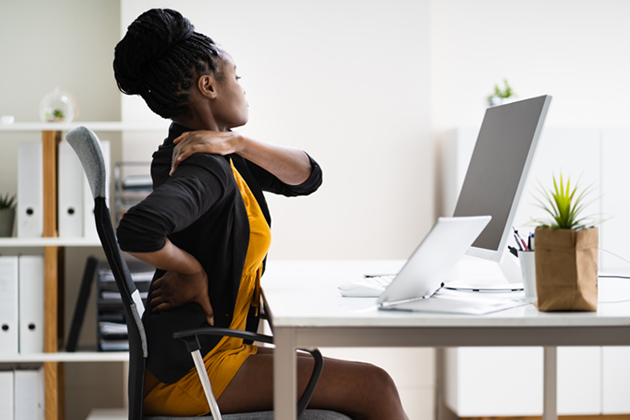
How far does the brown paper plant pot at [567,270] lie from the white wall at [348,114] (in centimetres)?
203

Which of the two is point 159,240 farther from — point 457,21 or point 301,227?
point 457,21

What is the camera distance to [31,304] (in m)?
2.59

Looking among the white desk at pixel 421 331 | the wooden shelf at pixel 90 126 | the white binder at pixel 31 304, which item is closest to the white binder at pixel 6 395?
the white binder at pixel 31 304

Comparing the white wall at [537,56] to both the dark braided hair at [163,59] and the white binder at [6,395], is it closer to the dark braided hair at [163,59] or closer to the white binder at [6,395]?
the dark braided hair at [163,59]

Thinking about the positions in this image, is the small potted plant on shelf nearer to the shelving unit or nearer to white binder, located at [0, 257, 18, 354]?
the shelving unit

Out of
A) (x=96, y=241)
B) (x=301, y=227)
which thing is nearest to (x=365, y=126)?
(x=301, y=227)

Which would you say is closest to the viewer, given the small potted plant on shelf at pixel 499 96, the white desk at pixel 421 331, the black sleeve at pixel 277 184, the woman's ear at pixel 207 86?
the white desk at pixel 421 331

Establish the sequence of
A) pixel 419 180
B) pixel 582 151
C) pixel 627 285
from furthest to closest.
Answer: pixel 419 180
pixel 582 151
pixel 627 285

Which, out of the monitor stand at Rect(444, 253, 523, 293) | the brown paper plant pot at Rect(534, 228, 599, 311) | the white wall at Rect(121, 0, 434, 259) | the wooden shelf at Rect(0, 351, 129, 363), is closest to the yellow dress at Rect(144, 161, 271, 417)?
the monitor stand at Rect(444, 253, 523, 293)

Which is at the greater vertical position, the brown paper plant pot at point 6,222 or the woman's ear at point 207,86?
the woman's ear at point 207,86

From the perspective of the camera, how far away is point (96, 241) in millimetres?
2568

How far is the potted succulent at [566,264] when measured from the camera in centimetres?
97

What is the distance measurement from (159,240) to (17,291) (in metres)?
1.94

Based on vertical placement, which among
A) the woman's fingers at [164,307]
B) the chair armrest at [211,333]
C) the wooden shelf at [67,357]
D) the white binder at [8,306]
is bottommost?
the wooden shelf at [67,357]
